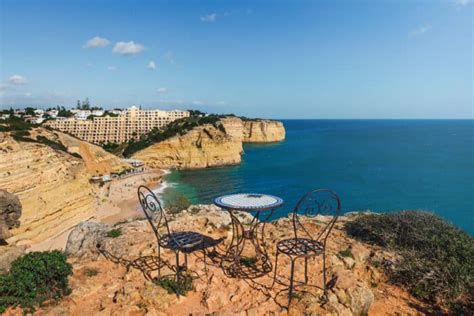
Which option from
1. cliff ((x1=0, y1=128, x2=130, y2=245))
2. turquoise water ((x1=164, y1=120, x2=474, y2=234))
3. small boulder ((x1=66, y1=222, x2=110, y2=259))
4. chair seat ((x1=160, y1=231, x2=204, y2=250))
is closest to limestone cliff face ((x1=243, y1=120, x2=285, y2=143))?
turquoise water ((x1=164, y1=120, x2=474, y2=234))

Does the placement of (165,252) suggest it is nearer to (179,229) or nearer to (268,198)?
(179,229)

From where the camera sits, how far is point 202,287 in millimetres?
5570

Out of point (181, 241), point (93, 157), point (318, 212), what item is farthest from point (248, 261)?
point (93, 157)

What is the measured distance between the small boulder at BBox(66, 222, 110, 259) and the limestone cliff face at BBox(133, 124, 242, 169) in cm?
4565

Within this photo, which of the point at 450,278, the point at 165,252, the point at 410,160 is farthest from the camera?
the point at 410,160

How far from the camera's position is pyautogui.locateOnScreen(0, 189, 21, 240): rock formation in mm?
14859

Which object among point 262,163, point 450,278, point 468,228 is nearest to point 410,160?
point 262,163

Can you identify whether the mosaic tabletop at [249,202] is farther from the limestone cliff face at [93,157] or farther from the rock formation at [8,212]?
the limestone cliff face at [93,157]

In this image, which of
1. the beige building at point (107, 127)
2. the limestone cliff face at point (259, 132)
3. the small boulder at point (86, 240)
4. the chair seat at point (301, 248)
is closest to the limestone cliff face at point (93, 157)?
the beige building at point (107, 127)

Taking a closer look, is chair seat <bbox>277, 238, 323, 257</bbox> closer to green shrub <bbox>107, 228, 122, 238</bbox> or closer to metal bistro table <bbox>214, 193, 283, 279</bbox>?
metal bistro table <bbox>214, 193, 283, 279</bbox>

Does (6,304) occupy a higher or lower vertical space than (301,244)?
lower

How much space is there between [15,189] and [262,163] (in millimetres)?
44069

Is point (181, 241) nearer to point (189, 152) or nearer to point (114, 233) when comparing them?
point (114, 233)

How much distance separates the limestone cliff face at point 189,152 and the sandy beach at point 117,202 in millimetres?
8598
